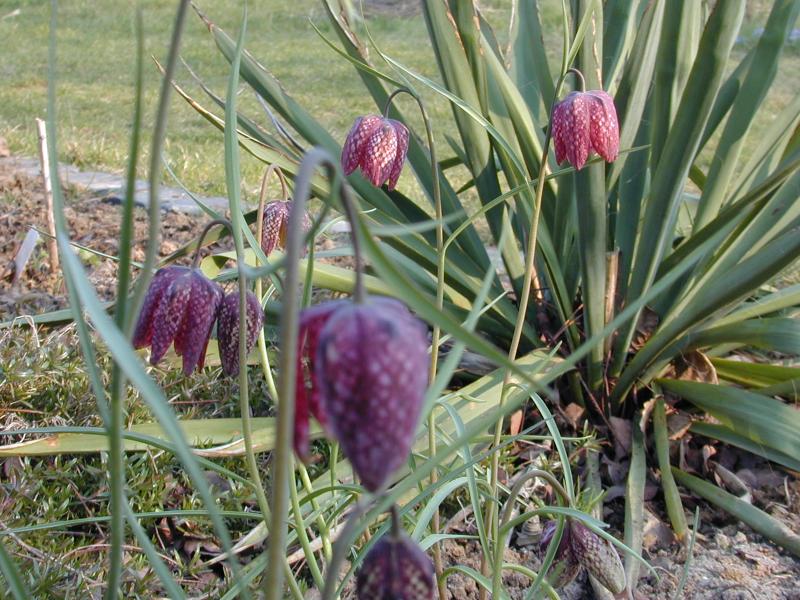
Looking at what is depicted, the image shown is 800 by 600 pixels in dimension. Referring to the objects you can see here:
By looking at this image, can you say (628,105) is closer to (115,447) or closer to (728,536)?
(728,536)

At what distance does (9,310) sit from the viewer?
1872 millimetres

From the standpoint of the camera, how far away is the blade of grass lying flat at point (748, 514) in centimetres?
132

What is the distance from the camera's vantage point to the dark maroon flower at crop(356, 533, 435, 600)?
58cm

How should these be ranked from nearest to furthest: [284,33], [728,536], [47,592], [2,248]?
[47,592] → [728,536] → [2,248] → [284,33]

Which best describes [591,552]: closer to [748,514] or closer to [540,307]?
[748,514]

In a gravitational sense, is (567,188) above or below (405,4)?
above

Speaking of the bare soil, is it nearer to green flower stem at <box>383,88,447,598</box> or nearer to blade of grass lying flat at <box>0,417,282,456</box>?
blade of grass lying flat at <box>0,417,282,456</box>

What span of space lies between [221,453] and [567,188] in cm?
81

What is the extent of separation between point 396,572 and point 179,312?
316mm

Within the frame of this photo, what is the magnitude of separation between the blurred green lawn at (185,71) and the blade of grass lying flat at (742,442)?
158cm

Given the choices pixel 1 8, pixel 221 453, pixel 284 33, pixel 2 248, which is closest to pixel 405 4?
pixel 284 33

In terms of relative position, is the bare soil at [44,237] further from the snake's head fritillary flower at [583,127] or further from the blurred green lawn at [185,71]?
the snake's head fritillary flower at [583,127]

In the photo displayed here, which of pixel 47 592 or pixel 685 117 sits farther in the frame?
pixel 685 117

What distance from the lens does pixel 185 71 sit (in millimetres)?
4570
